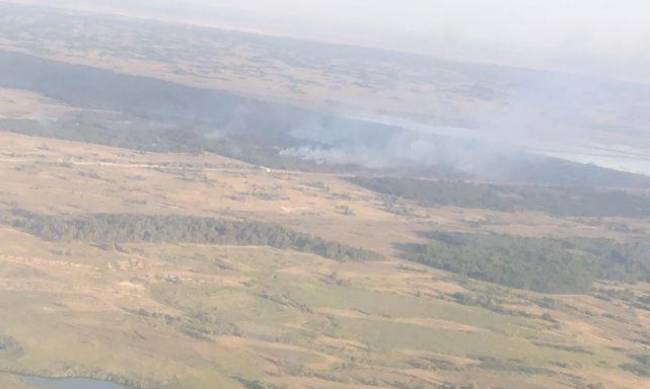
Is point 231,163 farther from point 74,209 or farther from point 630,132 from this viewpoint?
point 630,132

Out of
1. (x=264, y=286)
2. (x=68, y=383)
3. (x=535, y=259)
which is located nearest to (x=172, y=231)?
(x=264, y=286)

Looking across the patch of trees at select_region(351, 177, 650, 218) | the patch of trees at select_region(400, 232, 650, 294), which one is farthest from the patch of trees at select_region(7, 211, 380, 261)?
the patch of trees at select_region(351, 177, 650, 218)

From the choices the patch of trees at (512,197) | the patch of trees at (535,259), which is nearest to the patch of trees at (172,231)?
the patch of trees at (535,259)

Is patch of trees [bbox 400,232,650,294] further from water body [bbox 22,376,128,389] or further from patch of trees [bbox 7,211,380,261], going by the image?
water body [bbox 22,376,128,389]

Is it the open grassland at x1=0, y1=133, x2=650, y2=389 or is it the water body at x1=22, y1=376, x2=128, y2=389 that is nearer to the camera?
the water body at x1=22, y1=376, x2=128, y2=389

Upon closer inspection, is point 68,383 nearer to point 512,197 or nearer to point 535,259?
point 535,259
